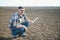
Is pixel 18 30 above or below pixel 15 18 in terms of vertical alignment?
Result: below

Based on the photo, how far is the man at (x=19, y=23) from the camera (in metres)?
1.33

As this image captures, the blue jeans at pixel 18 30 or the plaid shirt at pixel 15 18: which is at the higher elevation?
the plaid shirt at pixel 15 18

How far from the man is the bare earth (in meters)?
0.05

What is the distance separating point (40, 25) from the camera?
1.34m

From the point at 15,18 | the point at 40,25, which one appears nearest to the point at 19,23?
the point at 15,18

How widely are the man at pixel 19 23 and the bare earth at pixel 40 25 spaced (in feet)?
0.17

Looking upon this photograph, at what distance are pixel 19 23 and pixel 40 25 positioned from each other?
292 mm

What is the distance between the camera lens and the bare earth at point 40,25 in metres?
1.33

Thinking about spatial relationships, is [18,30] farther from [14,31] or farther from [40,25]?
[40,25]

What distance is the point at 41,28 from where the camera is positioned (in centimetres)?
133

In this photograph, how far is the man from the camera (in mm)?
1334

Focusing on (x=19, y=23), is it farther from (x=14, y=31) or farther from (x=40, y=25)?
(x=40, y=25)

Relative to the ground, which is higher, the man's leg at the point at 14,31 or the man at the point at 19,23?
the man at the point at 19,23
